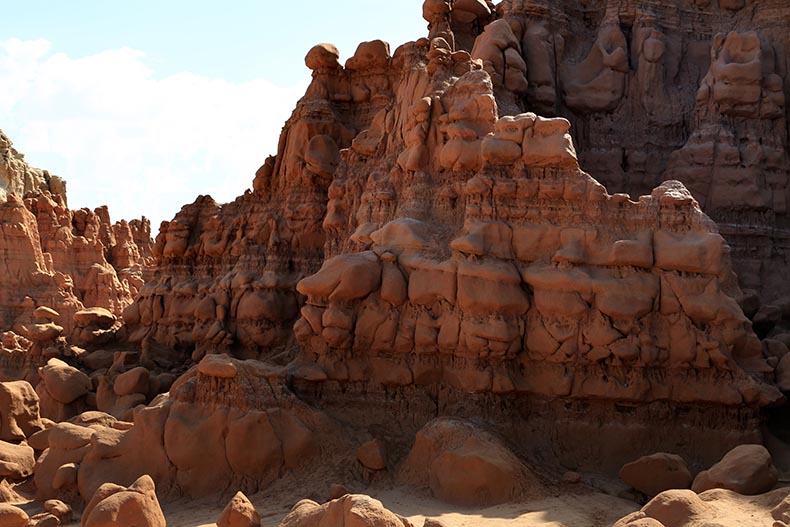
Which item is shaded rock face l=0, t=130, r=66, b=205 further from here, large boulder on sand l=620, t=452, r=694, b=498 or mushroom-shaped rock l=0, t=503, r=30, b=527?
large boulder on sand l=620, t=452, r=694, b=498

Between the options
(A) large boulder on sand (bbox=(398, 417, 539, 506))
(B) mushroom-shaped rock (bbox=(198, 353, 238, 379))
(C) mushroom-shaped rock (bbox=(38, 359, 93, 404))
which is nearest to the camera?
(A) large boulder on sand (bbox=(398, 417, 539, 506))

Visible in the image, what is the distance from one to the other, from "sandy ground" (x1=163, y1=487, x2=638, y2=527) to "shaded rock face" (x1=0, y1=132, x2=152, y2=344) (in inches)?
854

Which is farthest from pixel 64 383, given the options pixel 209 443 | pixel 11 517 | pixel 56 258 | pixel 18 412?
pixel 56 258

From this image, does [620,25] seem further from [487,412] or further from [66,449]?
[66,449]

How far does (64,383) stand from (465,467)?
10.6 metres

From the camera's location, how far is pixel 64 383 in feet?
62.0

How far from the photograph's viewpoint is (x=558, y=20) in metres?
18.9

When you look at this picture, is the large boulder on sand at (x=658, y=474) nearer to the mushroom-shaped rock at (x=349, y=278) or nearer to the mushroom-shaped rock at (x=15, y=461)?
the mushroom-shaped rock at (x=349, y=278)

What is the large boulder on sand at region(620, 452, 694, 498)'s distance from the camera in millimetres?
11562

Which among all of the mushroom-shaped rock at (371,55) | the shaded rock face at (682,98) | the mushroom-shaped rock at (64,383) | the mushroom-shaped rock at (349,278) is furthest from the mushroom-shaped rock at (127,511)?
the mushroom-shaped rock at (371,55)

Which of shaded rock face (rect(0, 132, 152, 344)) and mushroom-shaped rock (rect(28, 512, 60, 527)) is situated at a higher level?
shaded rock face (rect(0, 132, 152, 344))

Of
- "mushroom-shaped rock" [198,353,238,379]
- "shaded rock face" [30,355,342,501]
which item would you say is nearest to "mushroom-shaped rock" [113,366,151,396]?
"shaded rock face" [30,355,342,501]

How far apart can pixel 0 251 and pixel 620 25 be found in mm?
24987

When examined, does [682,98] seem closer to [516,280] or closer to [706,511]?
[516,280]
